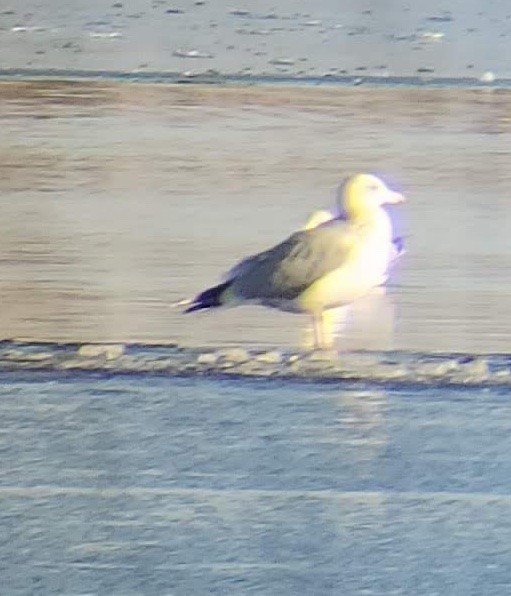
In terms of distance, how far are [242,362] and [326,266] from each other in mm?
128

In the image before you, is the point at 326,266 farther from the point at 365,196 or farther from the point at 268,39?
the point at 268,39

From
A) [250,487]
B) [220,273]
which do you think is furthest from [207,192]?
[250,487]

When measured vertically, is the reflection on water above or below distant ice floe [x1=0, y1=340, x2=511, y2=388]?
above

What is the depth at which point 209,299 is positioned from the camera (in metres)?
1.21

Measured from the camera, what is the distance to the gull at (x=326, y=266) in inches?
47.5

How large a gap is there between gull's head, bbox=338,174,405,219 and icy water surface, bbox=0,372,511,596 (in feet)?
0.58

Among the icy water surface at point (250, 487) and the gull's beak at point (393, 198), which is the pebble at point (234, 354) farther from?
the gull's beak at point (393, 198)

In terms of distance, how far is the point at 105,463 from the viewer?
1075mm

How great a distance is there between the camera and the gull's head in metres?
1.21

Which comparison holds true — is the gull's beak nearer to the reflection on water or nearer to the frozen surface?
the reflection on water

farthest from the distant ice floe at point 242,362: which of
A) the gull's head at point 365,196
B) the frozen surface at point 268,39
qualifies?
the frozen surface at point 268,39

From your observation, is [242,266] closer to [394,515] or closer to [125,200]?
[125,200]

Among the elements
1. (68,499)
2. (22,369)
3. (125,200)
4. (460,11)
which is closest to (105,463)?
(68,499)

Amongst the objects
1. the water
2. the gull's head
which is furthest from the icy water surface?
the gull's head
